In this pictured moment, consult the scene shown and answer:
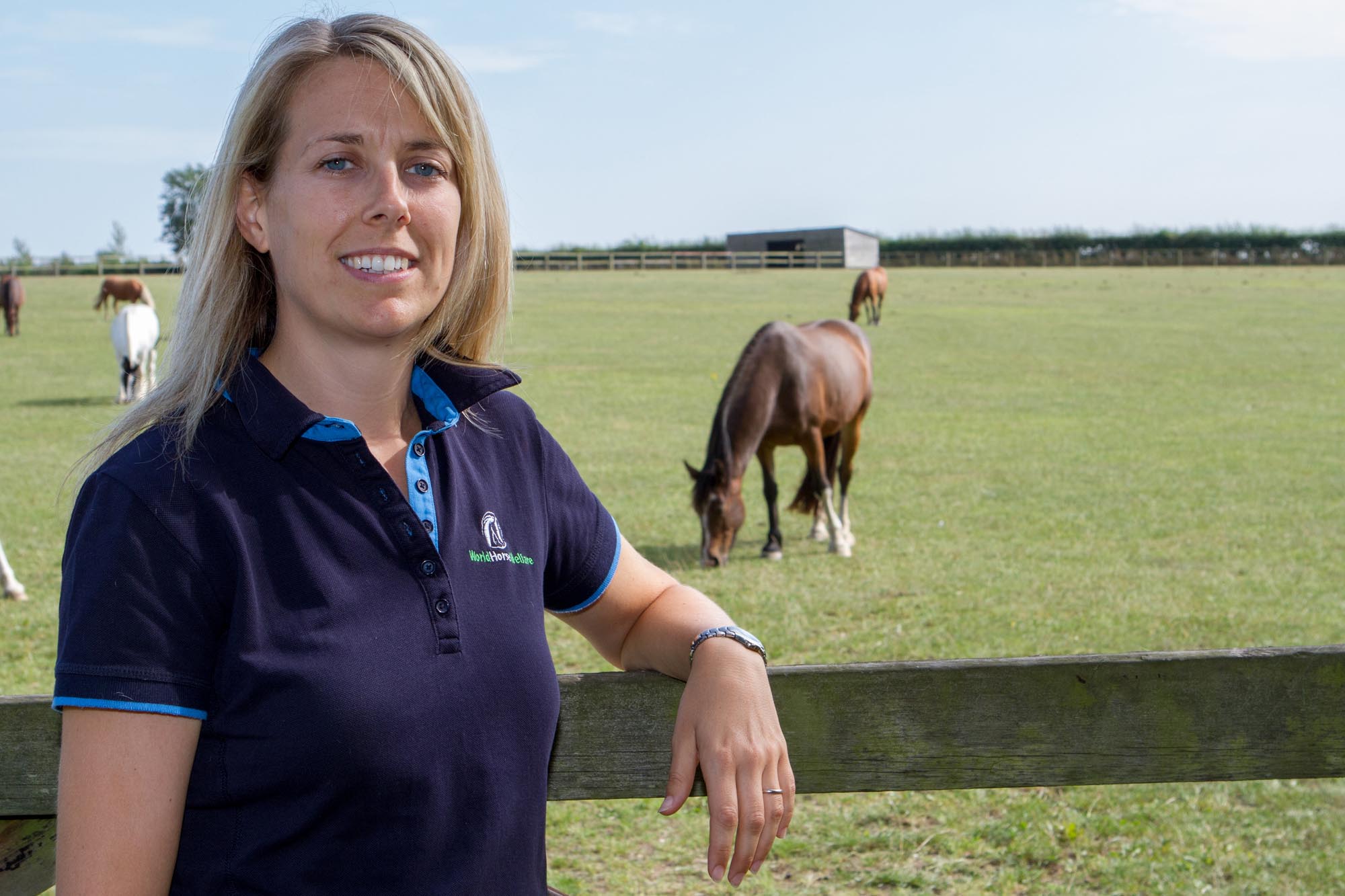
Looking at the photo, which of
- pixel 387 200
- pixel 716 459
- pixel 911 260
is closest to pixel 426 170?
pixel 387 200

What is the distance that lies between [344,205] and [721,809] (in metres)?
0.99

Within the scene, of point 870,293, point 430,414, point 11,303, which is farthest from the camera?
point 870,293

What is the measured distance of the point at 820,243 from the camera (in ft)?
237

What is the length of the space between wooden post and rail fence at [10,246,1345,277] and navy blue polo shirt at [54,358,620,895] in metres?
56.7

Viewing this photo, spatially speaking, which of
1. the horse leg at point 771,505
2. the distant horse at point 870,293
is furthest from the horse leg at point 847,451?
the distant horse at point 870,293

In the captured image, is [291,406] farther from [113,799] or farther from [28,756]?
[28,756]

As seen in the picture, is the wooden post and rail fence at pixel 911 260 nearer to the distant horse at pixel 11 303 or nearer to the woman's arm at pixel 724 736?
the distant horse at pixel 11 303

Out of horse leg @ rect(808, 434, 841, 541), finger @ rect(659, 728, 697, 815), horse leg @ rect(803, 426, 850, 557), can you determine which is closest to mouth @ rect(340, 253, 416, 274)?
finger @ rect(659, 728, 697, 815)

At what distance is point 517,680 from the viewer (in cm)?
162

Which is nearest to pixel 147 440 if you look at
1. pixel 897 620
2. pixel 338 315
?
pixel 338 315

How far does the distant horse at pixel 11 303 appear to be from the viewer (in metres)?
29.5

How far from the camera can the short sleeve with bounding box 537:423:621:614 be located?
187 centimetres

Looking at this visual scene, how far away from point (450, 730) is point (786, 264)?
62514 mm

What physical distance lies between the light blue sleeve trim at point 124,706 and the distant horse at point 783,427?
7.26 m
